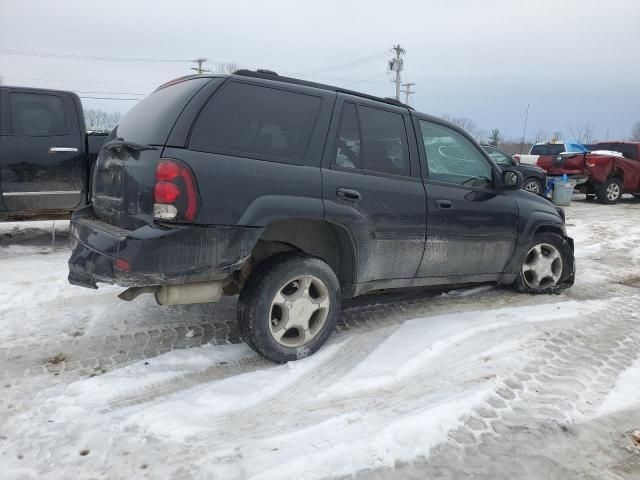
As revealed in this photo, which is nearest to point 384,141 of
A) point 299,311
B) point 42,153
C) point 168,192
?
point 299,311

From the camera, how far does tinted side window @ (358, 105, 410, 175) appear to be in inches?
147

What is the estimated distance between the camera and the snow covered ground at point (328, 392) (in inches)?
93.0

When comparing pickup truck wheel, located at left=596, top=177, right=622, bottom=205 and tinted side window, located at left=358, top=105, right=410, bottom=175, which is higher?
tinted side window, located at left=358, top=105, right=410, bottom=175

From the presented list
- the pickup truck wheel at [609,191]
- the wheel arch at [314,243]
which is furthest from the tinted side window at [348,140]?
the pickup truck wheel at [609,191]

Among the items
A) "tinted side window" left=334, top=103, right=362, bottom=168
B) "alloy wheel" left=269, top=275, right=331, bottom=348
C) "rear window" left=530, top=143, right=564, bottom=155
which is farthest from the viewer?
"rear window" left=530, top=143, right=564, bottom=155

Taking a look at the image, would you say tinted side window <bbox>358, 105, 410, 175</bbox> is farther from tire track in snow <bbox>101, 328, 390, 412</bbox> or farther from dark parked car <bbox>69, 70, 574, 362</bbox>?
tire track in snow <bbox>101, 328, 390, 412</bbox>

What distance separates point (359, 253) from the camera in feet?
11.9

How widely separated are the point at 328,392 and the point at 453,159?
95.5 inches

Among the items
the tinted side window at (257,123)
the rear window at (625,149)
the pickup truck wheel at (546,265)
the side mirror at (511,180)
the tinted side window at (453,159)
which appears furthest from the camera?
the rear window at (625,149)

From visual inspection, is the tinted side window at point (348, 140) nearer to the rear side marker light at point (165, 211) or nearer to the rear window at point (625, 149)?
the rear side marker light at point (165, 211)

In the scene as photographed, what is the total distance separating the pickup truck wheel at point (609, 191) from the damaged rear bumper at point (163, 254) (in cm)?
1490

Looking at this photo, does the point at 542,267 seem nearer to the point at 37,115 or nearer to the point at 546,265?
the point at 546,265

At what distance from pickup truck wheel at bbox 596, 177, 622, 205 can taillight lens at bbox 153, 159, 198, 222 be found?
15281mm

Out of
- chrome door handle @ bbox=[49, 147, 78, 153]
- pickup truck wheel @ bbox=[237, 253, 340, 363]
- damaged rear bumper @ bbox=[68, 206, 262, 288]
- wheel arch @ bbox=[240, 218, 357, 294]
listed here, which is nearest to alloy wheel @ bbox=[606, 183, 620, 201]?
wheel arch @ bbox=[240, 218, 357, 294]
